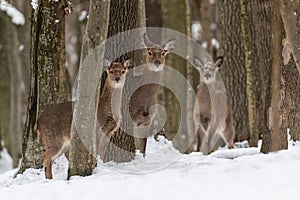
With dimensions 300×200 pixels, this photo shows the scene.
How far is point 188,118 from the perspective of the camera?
14547mm

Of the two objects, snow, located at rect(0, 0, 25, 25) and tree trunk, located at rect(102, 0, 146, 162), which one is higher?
snow, located at rect(0, 0, 25, 25)

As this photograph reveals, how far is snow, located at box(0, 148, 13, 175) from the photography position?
18462mm

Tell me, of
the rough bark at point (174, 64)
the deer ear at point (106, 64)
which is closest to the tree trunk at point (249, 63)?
the deer ear at point (106, 64)

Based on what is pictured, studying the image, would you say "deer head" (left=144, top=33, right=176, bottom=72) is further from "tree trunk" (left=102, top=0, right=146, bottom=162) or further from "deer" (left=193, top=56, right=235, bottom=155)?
"deer" (left=193, top=56, right=235, bottom=155)

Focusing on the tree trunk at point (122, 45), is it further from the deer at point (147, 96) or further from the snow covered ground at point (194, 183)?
the snow covered ground at point (194, 183)

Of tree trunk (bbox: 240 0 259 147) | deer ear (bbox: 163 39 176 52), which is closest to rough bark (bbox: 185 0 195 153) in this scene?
deer ear (bbox: 163 39 176 52)

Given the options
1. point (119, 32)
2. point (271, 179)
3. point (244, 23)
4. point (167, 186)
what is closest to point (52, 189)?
point (167, 186)

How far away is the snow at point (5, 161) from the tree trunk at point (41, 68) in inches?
325

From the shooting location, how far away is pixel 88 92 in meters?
8.13

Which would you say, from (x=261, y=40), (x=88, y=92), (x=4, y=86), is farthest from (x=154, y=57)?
(x=4, y=86)

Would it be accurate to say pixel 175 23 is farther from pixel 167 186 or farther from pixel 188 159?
pixel 167 186

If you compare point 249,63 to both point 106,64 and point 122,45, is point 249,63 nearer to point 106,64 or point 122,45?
point 122,45

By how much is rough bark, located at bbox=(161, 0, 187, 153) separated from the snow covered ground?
21.6ft

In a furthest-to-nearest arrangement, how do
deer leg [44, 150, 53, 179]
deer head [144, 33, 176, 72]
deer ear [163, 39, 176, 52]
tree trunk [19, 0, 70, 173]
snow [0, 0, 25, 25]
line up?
snow [0, 0, 25, 25], deer ear [163, 39, 176, 52], deer head [144, 33, 176, 72], tree trunk [19, 0, 70, 173], deer leg [44, 150, 53, 179]
